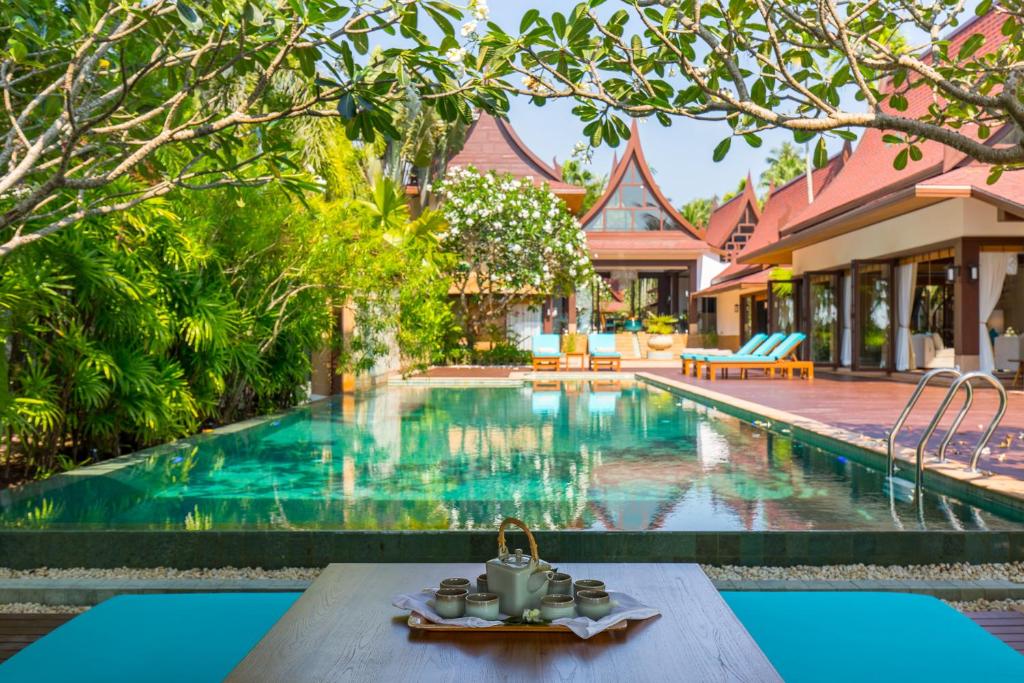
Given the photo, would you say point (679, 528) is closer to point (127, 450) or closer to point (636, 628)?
point (636, 628)

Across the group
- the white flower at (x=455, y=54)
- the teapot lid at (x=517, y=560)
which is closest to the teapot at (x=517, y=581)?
the teapot lid at (x=517, y=560)

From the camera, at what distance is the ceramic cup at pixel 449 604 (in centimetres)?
212

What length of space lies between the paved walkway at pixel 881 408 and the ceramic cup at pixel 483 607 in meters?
4.97

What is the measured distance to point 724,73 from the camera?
16.4ft

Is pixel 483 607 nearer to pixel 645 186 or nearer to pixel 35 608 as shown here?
pixel 35 608

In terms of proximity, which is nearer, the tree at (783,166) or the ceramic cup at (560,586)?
the ceramic cup at (560,586)

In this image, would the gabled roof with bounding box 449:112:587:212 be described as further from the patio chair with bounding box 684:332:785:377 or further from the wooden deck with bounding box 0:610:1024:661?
the wooden deck with bounding box 0:610:1024:661

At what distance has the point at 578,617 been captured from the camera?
212cm

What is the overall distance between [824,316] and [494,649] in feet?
65.6

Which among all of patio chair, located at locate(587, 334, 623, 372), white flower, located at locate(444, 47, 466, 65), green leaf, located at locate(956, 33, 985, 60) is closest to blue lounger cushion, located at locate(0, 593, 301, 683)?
white flower, located at locate(444, 47, 466, 65)

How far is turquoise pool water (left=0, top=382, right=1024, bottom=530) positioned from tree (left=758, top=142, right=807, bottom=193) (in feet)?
169

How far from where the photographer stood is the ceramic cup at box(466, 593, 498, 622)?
211 centimetres

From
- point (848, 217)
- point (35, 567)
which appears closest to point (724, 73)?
point (35, 567)

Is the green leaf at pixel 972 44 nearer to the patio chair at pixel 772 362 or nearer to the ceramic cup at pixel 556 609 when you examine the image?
the ceramic cup at pixel 556 609
